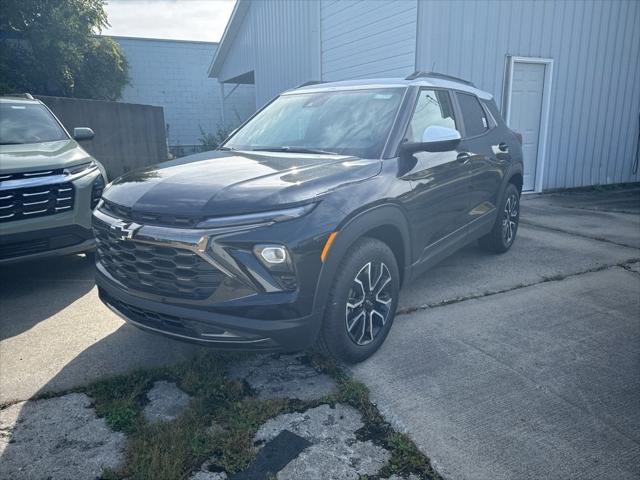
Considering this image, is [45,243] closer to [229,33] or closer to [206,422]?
[206,422]

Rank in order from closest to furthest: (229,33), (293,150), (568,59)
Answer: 1. (293,150)
2. (568,59)
3. (229,33)

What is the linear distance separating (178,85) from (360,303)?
67.6 ft

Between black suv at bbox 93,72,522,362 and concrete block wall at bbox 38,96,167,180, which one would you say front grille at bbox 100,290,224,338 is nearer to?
black suv at bbox 93,72,522,362

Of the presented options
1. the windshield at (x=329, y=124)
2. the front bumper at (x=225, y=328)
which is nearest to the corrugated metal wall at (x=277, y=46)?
the windshield at (x=329, y=124)

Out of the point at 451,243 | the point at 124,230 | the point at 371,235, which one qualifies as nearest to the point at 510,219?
the point at 451,243

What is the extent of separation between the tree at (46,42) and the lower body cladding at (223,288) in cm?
1351

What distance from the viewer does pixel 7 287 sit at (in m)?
4.67

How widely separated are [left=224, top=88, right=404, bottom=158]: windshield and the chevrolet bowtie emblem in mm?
1367

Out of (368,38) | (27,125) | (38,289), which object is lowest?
(38,289)

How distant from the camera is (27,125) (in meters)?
5.47

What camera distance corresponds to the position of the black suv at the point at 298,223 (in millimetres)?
2471

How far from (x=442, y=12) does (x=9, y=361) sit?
309 inches

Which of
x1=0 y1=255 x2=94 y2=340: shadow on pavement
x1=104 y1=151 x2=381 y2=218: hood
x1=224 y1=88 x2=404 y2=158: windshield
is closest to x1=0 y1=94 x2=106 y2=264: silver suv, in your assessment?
x1=0 y1=255 x2=94 y2=340: shadow on pavement

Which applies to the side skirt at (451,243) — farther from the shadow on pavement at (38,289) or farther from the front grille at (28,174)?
the front grille at (28,174)
